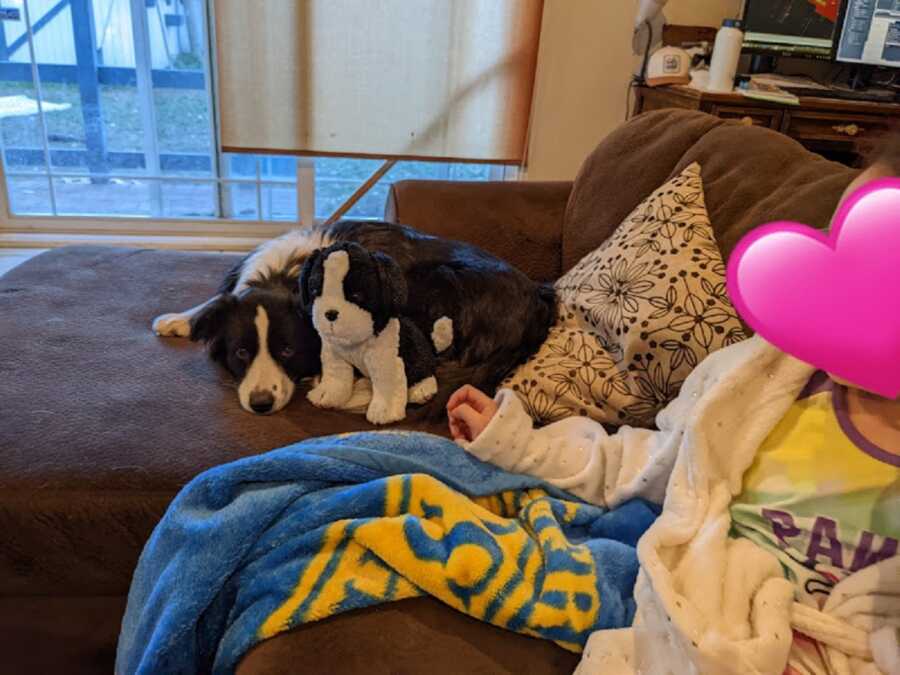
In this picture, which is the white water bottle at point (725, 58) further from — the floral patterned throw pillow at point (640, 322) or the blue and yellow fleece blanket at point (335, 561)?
the blue and yellow fleece blanket at point (335, 561)

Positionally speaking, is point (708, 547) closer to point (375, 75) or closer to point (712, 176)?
point (712, 176)

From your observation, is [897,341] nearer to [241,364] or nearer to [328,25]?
[241,364]

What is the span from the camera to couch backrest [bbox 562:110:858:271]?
4.09 feet

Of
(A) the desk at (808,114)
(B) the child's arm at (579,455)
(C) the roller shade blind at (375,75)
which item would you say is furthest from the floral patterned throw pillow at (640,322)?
(C) the roller shade blind at (375,75)

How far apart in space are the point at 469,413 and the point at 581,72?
2090mm

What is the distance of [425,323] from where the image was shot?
1.40 m

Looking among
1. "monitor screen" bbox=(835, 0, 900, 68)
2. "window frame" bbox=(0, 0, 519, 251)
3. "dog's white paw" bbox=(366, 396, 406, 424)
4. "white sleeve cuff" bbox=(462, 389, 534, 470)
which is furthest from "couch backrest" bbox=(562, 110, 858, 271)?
"monitor screen" bbox=(835, 0, 900, 68)

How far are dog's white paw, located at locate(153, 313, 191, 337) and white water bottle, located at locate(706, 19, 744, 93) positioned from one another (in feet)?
6.47

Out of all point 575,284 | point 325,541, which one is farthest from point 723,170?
point 325,541

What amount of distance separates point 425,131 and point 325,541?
87.0 inches

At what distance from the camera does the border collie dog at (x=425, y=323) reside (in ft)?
4.47
